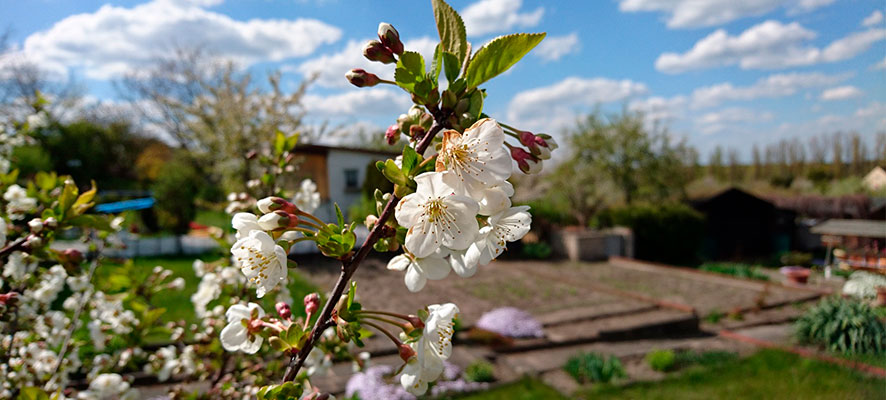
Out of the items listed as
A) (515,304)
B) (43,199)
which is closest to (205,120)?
(515,304)

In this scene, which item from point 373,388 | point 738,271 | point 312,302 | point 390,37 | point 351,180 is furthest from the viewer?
point 351,180

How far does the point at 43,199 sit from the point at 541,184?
53.0 feet

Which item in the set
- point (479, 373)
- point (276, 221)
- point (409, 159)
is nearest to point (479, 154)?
point (409, 159)

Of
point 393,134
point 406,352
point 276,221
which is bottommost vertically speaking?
point 406,352

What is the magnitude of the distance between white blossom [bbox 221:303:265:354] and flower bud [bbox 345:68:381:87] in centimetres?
46

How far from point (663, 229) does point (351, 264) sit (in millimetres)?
13951

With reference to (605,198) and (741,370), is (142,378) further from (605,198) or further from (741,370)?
(605,198)

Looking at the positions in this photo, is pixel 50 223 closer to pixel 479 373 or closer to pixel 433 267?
pixel 433 267

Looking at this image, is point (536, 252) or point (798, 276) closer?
point (798, 276)

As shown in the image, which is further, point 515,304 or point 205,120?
point 205,120

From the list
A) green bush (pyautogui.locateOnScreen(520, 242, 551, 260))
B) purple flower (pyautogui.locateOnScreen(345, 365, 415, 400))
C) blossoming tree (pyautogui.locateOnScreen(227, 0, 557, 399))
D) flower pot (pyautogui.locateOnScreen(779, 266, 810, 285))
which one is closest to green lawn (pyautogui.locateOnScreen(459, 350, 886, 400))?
purple flower (pyautogui.locateOnScreen(345, 365, 415, 400))

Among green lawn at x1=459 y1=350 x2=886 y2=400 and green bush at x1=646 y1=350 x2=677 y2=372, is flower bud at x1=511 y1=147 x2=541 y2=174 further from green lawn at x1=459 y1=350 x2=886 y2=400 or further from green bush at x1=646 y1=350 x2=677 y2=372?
green bush at x1=646 y1=350 x2=677 y2=372

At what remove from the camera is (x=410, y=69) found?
731 millimetres

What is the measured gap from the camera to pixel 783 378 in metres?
4.59
